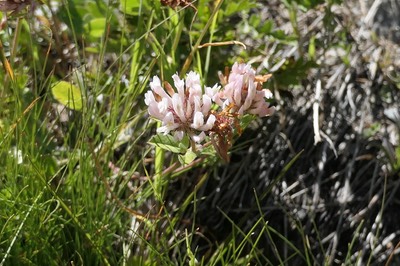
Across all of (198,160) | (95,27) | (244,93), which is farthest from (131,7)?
(244,93)

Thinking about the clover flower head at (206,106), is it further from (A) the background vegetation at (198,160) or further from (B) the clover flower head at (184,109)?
(A) the background vegetation at (198,160)

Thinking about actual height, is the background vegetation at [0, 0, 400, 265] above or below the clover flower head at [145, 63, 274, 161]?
below

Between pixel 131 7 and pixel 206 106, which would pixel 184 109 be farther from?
pixel 131 7

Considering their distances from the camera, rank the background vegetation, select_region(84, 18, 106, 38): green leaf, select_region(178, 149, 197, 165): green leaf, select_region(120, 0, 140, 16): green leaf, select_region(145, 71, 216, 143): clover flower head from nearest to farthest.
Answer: select_region(145, 71, 216, 143): clover flower head
select_region(178, 149, 197, 165): green leaf
the background vegetation
select_region(120, 0, 140, 16): green leaf
select_region(84, 18, 106, 38): green leaf

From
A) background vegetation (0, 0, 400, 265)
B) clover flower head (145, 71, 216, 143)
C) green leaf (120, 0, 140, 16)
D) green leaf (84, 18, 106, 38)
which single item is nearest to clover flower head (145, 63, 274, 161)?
clover flower head (145, 71, 216, 143)

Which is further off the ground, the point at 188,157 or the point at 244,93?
the point at 244,93

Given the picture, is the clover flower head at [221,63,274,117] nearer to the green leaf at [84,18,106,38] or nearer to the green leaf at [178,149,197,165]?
the green leaf at [178,149,197,165]

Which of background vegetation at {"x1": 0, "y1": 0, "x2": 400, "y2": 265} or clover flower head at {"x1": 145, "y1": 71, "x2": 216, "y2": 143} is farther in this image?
background vegetation at {"x1": 0, "y1": 0, "x2": 400, "y2": 265}

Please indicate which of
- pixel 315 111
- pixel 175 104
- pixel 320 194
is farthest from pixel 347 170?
pixel 175 104

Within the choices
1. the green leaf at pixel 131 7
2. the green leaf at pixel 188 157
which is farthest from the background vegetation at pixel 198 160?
the green leaf at pixel 188 157
